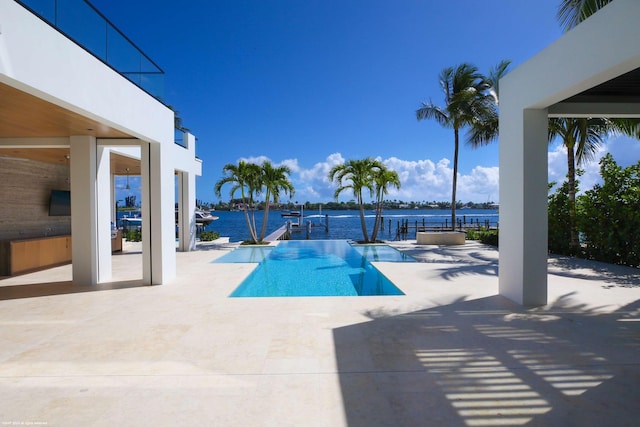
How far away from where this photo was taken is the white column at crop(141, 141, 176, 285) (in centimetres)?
759

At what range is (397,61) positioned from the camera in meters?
20.8

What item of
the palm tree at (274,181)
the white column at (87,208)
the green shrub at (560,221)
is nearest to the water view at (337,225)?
the palm tree at (274,181)

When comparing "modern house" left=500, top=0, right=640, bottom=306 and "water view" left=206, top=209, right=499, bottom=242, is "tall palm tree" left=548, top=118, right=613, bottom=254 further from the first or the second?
"water view" left=206, top=209, right=499, bottom=242

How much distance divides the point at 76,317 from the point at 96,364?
215 cm

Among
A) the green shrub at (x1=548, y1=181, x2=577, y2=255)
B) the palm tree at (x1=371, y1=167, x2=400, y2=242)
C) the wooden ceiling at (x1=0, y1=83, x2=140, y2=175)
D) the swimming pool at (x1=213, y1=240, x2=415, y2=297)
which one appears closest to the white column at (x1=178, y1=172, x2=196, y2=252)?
the swimming pool at (x1=213, y1=240, x2=415, y2=297)

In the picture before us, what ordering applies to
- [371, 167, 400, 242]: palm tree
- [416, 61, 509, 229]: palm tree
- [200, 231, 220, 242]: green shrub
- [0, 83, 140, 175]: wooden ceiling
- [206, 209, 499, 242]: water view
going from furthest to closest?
[206, 209, 499, 242]: water view < [200, 231, 220, 242]: green shrub < [371, 167, 400, 242]: palm tree < [416, 61, 509, 229]: palm tree < [0, 83, 140, 175]: wooden ceiling

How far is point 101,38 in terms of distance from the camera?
6.00m

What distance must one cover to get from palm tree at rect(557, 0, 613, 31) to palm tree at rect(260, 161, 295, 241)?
10.6 metres

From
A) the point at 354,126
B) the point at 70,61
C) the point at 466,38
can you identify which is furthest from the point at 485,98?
the point at 354,126

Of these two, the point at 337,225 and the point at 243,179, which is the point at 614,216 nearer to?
the point at 243,179

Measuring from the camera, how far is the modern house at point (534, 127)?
4.94 metres

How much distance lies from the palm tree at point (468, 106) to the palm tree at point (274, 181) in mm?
7390

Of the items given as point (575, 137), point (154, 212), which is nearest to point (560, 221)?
point (575, 137)

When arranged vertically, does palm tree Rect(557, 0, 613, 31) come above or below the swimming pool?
above
